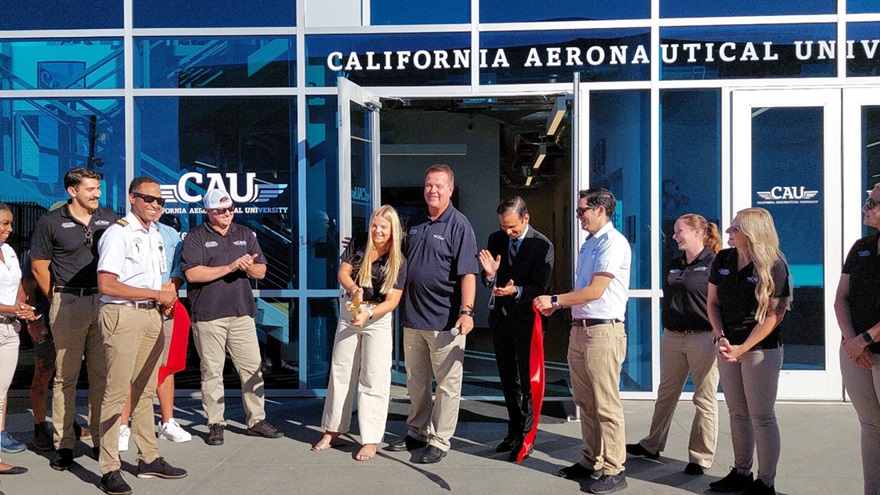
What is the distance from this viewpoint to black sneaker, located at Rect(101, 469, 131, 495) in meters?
4.84

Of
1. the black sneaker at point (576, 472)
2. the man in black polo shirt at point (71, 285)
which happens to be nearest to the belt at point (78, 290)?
the man in black polo shirt at point (71, 285)

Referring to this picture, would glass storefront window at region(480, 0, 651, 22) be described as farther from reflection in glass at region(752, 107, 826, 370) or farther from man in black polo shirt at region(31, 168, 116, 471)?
man in black polo shirt at region(31, 168, 116, 471)

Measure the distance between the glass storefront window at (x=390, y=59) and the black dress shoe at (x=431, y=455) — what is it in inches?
140


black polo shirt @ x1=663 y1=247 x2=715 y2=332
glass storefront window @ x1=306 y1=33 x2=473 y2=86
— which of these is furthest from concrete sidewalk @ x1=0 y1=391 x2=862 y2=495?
glass storefront window @ x1=306 y1=33 x2=473 y2=86

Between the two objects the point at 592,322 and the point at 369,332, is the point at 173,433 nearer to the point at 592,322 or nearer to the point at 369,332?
the point at 369,332

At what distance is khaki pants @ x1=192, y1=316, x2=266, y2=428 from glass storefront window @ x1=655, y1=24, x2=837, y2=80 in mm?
4425

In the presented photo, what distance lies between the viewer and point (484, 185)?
42.1 ft

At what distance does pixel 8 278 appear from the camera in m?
5.24

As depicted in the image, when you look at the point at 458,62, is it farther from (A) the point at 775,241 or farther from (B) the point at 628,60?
(A) the point at 775,241

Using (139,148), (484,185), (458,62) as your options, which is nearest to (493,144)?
(484,185)

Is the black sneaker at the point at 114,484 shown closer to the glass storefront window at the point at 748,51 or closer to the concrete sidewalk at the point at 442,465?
the concrete sidewalk at the point at 442,465

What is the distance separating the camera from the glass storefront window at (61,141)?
7.73 m

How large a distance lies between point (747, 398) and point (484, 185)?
8428 mm

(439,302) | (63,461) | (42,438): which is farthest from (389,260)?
(42,438)
